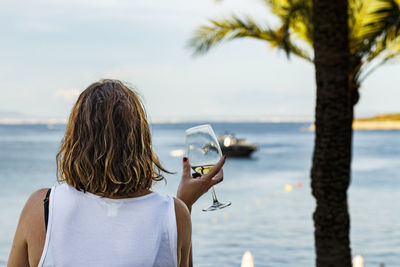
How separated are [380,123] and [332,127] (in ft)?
425

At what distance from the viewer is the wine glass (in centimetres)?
197

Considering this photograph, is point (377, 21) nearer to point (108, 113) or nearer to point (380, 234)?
point (108, 113)

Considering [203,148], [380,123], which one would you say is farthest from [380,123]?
[203,148]

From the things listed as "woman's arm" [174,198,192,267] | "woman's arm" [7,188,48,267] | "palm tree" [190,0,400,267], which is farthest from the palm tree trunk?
"woman's arm" [7,188,48,267]

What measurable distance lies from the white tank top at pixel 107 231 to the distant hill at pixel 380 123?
130640 mm

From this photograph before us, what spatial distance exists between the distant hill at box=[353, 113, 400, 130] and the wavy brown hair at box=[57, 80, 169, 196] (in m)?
131

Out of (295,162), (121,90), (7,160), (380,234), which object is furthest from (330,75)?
(7,160)

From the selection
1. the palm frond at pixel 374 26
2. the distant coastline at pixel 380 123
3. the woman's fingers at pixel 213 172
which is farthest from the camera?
the distant coastline at pixel 380 123

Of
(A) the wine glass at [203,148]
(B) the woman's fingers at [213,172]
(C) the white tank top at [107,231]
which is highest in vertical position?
(A) the wine glass at [203,148]

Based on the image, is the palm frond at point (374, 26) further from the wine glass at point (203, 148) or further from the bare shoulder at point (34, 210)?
the bare shoulder at point (34, 210)

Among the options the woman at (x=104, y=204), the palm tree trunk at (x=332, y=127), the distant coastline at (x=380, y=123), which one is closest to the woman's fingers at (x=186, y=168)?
the woman at (x=104, y=204)

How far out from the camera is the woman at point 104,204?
1.53 meters

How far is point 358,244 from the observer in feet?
50.9

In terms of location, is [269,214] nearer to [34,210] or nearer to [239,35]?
[239,35]
